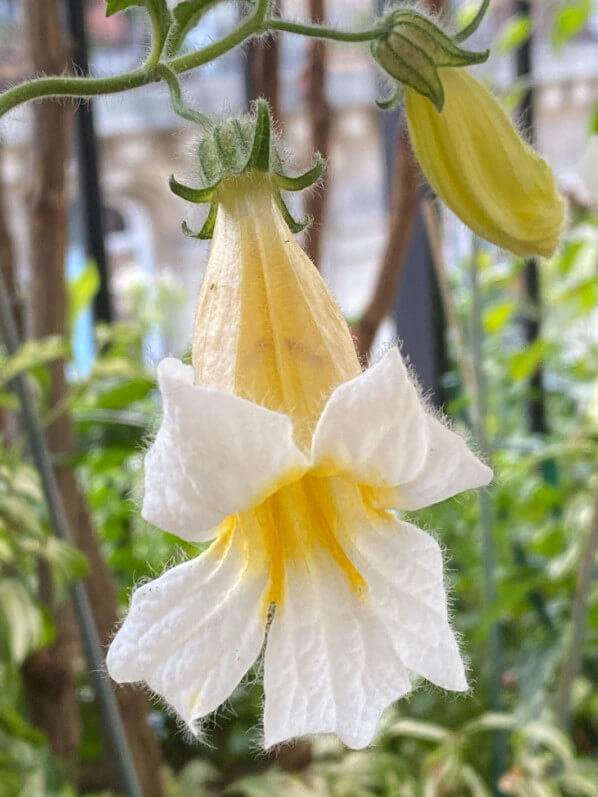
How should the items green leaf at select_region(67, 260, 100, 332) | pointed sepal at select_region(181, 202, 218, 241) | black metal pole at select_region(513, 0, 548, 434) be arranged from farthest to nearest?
black metal pole at select_region(513, 0, 548, 434) < green leaf at select_region(67, 260, 100, 332) < pointed sepal at select_region(181, 202, 218, 241)

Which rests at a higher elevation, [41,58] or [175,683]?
[41,58]

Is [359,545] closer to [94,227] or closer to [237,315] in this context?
[237,315]

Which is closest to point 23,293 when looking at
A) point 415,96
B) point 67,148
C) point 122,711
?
point 67,148

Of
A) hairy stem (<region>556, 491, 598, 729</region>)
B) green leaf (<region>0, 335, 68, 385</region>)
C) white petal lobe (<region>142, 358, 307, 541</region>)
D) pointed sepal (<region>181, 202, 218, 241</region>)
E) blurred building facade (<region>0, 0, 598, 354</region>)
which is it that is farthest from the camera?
blurred building facade (<region>0, 0, 598, 354</region>)

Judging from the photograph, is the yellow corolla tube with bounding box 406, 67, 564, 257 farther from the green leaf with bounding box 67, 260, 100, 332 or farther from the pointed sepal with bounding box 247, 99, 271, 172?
the green leaf with bounding box 67, 260, 100, 332

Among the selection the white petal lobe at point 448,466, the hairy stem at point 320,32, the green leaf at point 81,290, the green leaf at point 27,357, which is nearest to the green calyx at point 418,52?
the hairy stem at point 320,32

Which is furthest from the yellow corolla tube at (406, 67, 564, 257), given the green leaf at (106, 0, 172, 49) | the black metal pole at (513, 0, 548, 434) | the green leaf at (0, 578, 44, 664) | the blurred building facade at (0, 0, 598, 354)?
the blurred building facade at (0, 0, 598, 354)
